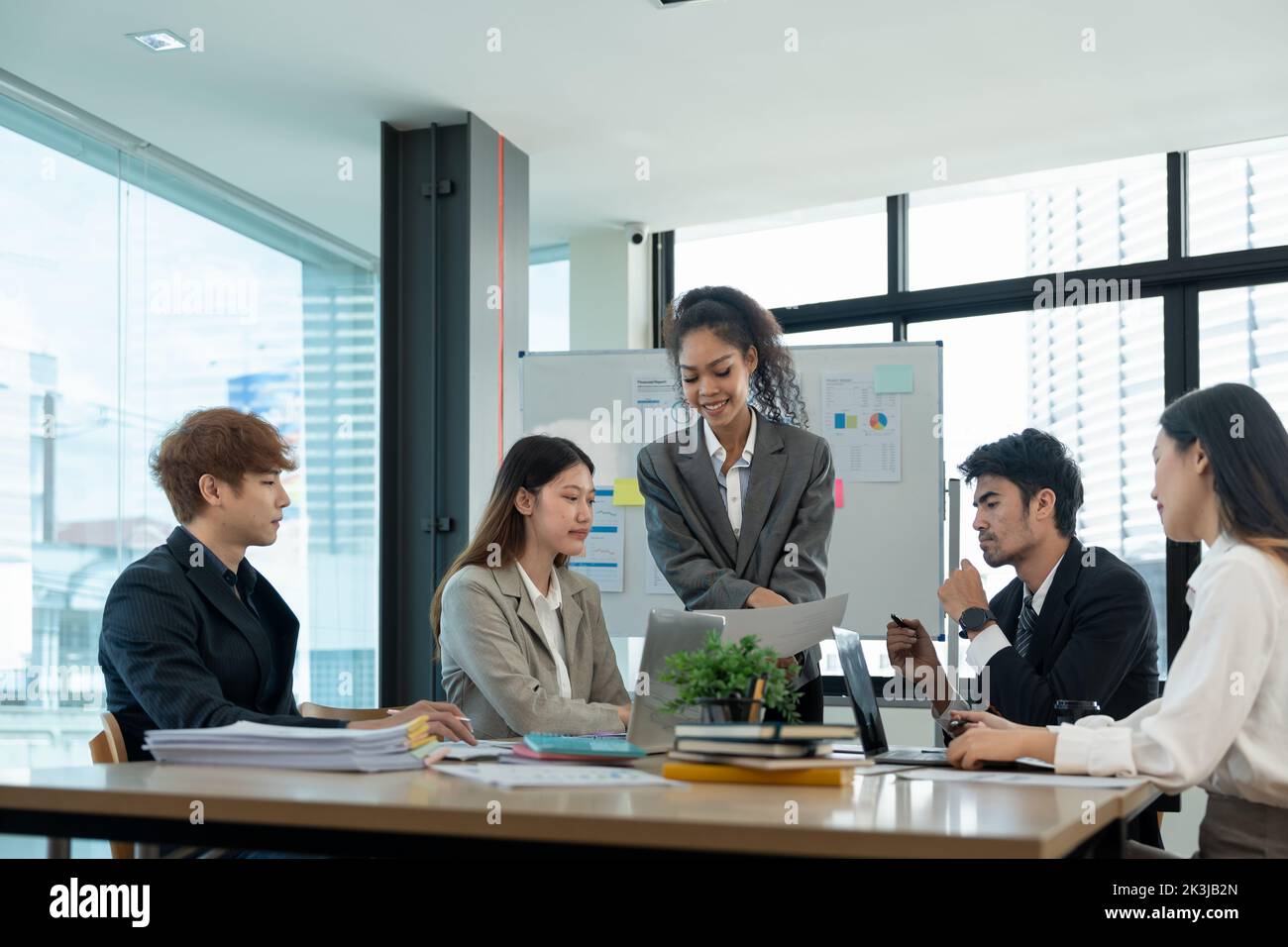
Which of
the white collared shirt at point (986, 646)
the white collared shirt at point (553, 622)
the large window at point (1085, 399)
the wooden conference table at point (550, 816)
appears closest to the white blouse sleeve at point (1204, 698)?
the wooden conference table at point (550, 816)

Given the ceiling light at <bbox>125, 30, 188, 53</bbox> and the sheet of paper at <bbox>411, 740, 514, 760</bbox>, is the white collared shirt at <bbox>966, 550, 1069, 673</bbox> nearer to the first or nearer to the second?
the sheet of paper at <bbox>411, 740, 514, 760</bbox>

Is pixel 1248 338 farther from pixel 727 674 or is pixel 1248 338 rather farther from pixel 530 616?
pixel 727 674

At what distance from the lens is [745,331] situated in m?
3.03

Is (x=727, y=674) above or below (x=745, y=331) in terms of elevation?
below

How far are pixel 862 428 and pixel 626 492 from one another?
95 centimetres

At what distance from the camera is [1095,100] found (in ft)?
14.6

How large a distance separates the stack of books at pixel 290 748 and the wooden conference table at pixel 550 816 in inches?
1.3

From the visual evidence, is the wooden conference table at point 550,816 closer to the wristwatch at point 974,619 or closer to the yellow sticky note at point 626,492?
the wristwatch at point 974,619

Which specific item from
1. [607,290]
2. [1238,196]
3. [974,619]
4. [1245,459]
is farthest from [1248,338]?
[1245,459]

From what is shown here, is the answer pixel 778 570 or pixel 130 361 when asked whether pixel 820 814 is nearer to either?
pixel 778 570

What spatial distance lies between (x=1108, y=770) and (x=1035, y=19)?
9.51ft

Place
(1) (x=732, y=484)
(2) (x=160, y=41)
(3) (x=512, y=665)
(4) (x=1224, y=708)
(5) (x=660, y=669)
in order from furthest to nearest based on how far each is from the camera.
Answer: (2) (x=160, y=41) < (1) (x=732, y=484) < (3) (x=512, y=665) < (5) (x=660, y=669) < (4) (x=1224, y=708)

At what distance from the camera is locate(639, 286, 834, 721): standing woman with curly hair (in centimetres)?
275
